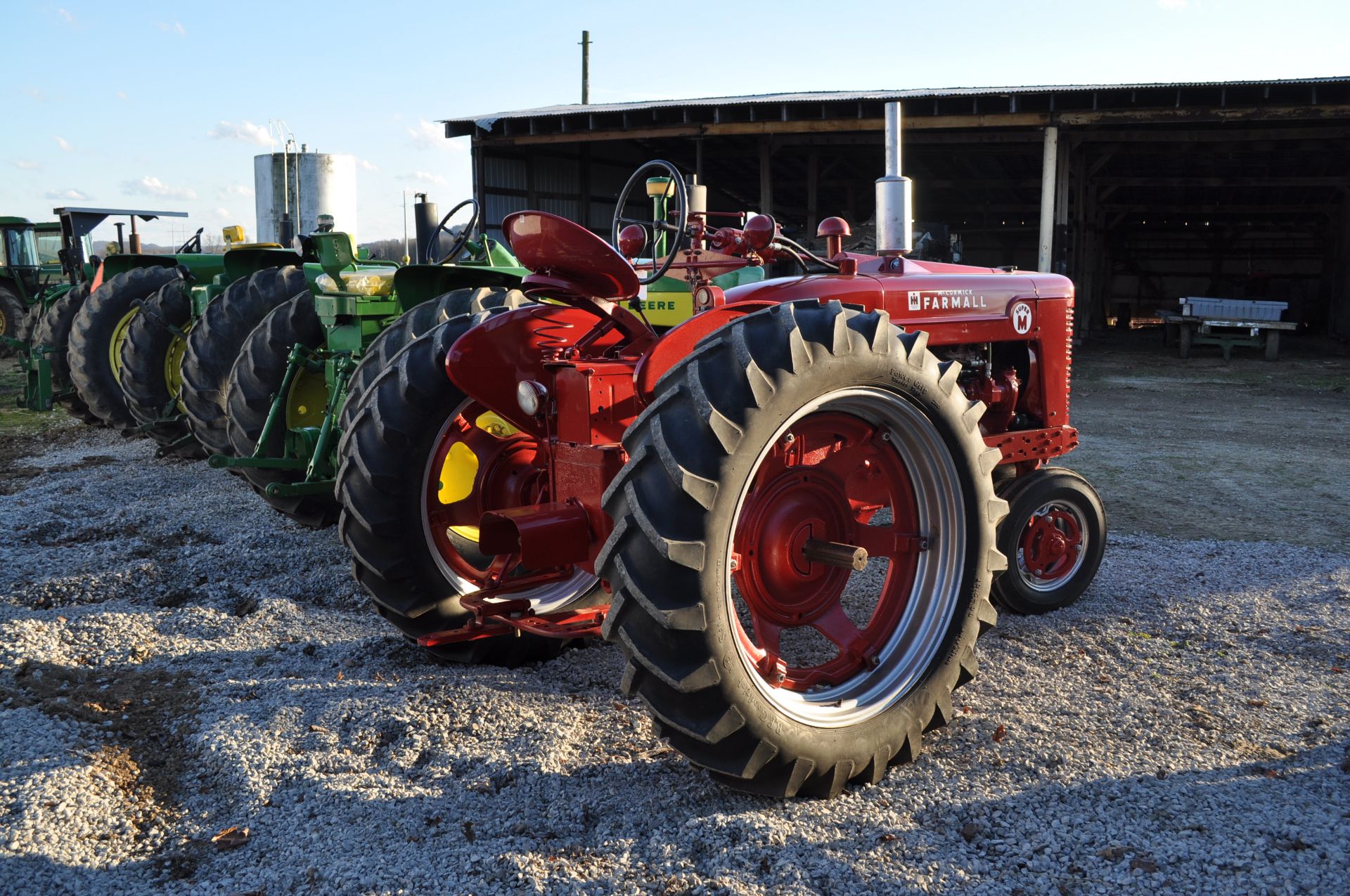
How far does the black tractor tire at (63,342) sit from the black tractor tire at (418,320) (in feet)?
21.1

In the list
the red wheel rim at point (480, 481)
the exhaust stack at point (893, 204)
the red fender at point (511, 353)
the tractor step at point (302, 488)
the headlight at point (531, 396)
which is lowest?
the tractor step at point (302, 488)

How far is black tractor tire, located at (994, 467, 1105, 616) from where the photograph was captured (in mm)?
3984

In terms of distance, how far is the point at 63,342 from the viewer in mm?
10320

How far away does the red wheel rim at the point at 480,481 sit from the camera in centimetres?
338

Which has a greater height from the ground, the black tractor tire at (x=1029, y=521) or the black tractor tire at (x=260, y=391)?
the black tractor tire at (x=260, y=391)

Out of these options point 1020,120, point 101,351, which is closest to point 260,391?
point 101,351

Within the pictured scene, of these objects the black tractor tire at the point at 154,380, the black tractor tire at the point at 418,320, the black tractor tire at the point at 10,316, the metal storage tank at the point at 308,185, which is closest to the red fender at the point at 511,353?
the black tractor tire at the point at 418,320

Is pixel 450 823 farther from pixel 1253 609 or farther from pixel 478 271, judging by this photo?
pixel 478 271

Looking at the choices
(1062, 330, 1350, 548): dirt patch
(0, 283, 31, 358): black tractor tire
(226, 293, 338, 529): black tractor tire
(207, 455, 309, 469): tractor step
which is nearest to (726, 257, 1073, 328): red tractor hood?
(1062, 330, 1350, 548): dirt patch

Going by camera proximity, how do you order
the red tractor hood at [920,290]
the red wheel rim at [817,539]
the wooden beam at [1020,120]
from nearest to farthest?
the red wheel rim at [817,539] < the red tractor hood at [920,290] < the wooden beam at [1020,120]

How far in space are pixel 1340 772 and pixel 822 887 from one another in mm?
1540

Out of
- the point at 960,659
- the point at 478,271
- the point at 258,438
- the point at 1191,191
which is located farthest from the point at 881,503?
the point at 1191,191

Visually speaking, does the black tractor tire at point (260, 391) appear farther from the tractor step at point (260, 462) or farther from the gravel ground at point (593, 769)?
the gravel ground at point (593, 769)

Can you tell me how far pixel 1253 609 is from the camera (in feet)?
13.3
